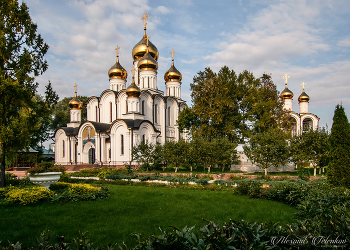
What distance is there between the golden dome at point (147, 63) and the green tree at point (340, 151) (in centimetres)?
2397

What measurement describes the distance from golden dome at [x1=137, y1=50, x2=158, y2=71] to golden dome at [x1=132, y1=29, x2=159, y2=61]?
1.93 m

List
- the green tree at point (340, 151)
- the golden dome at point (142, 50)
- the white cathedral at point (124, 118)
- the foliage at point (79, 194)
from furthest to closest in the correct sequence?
the golden dome at point (142, 50) → the white cathedral at point (124, 118) → the green tree at point (340, 151) → the foliage at point (79, 194)

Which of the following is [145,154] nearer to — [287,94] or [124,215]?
[124,215]

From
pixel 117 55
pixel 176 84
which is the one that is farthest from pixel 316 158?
pixel 117 55

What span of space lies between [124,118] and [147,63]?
304 inches

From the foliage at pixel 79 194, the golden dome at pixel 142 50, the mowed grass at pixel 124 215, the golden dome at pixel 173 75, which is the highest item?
the golden dome at pixel 142 50

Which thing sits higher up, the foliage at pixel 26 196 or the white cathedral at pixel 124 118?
the white cathedral at pixel 124 118

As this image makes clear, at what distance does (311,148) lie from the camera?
15.6 m

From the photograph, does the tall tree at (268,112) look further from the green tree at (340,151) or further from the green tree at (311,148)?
the green tree at (340,151)

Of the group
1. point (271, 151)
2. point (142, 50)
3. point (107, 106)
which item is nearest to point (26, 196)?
point (271, 151)

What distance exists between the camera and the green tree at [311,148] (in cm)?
1519

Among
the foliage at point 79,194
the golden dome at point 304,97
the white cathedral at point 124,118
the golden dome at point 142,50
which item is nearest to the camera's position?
the foliage at point 79,194

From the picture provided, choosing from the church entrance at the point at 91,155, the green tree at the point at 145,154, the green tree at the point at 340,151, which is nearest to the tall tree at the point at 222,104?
the green tree at the point at 145,154

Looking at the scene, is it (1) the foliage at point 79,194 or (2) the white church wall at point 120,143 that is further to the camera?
(2) the white church wall at point 120,143
